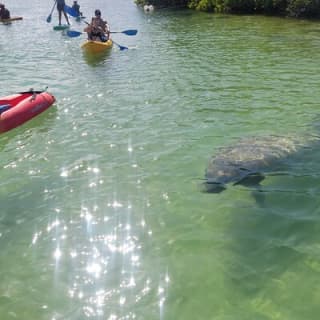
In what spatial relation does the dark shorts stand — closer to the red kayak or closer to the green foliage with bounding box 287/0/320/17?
the green foliage with bounding box 287/0/320/17

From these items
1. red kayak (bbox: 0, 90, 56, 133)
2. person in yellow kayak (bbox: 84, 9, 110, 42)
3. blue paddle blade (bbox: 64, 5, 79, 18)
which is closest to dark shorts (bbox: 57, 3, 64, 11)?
blue paddle blade (bbox: 64, 5, 79, 18)

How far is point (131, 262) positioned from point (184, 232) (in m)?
1.06

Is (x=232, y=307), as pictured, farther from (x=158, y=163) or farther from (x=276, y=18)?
(x=276, y=18)

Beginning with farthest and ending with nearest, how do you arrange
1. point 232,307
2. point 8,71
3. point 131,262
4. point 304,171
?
point 8,71
point 304,171
point 131,262
point 232,307

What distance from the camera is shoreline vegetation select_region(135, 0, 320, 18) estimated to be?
28312 millimetres

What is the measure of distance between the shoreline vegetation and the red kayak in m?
21.8

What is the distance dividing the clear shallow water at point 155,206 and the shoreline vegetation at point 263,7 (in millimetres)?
14959

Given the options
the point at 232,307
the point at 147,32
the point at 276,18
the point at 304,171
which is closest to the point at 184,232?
the point at 232,307

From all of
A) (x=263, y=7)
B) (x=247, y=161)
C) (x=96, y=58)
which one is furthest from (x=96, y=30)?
(x=263, y=7)

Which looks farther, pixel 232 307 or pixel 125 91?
pixel 125 91

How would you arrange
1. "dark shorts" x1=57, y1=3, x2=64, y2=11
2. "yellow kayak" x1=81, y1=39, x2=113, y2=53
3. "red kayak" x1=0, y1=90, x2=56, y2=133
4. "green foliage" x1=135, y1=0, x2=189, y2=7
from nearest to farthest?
"red kayak" x1=0, y1=90, x2=56, y2=133
"yellow kayak" x1=81, y1=39, x2=113, y2=53
"dark shorts" x1=57, y1=3, x2=64, y2=11
"green foliage" x1=135, y1=0, x2=189, y2=7

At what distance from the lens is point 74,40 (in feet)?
78.8

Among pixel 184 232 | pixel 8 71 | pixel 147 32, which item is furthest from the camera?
pixel 147 32

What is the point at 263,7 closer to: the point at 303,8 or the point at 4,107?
the point at 303,8
